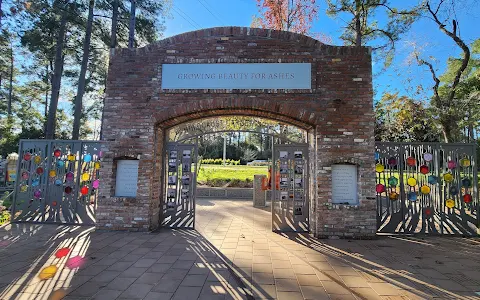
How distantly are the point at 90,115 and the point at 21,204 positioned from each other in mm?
13070

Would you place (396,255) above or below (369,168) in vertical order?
below

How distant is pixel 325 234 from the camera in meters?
5.65

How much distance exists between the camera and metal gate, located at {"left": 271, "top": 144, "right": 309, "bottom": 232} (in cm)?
624

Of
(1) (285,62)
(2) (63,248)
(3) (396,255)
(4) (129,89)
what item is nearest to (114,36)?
(4) (129,89)

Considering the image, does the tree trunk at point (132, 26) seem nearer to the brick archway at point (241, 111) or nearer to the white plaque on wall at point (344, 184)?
the brick archway at point (241, 111)

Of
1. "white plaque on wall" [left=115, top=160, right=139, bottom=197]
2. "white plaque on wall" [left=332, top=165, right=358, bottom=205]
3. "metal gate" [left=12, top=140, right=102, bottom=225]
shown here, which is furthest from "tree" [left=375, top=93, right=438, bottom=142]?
"metal gate" [left=12, top=140, right=102, bottom=225]

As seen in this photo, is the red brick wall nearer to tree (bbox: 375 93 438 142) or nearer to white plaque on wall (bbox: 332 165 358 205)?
white plaque on wall (bbox: 332 165 358 205)

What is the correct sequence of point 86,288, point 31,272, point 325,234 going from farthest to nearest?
point 325,234
point 31,272
point 86,288

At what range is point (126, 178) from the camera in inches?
243

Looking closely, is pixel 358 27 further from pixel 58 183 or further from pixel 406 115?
pixel 58 183

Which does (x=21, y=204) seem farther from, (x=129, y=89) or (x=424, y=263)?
(x=424, y=263)

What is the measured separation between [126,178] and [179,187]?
49.5 inches

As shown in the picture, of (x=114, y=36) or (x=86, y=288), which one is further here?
(x=114, y=36)

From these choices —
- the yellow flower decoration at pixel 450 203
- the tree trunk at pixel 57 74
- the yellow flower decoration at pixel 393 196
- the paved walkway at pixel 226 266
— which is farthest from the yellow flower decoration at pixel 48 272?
the tree trunk at pixel 57 74
